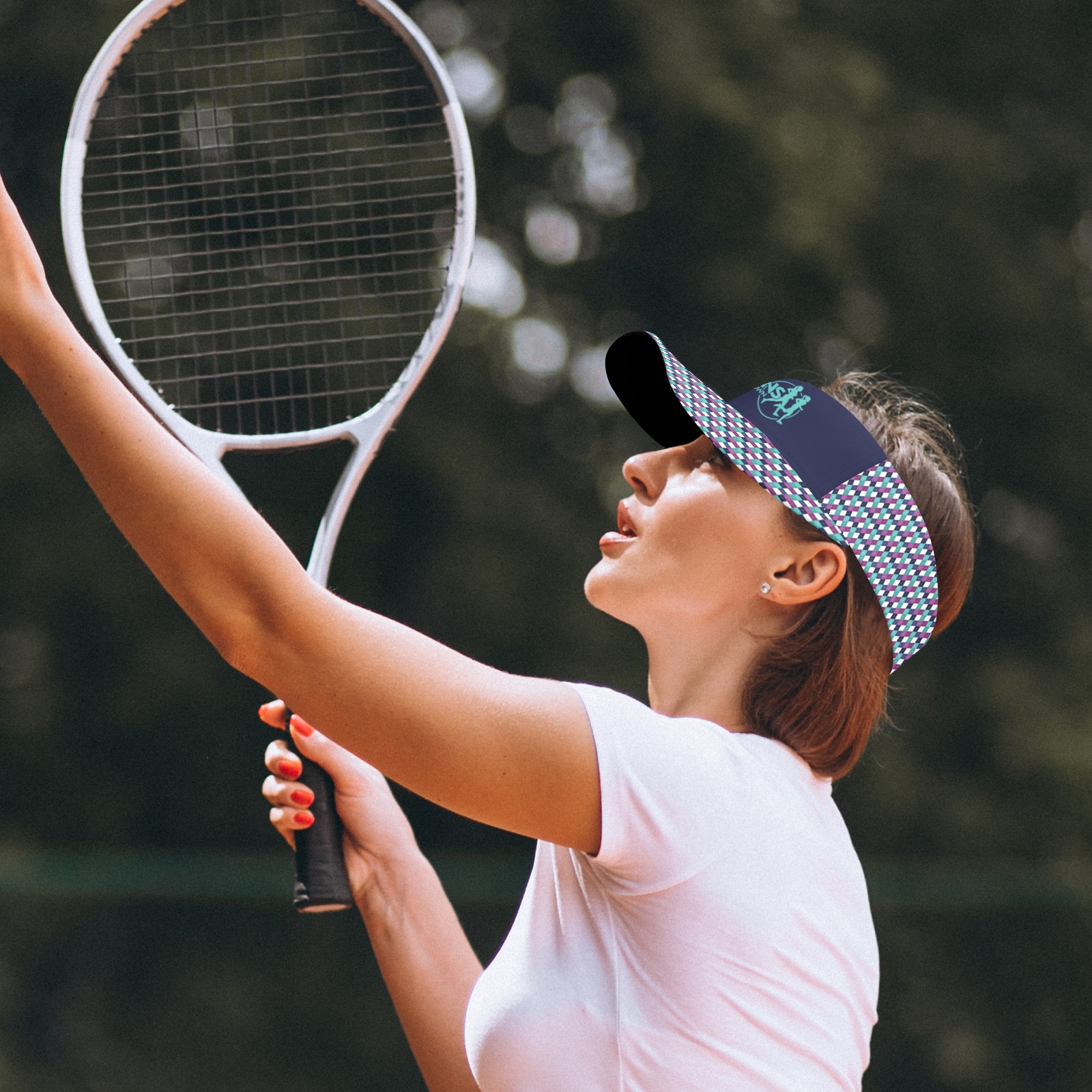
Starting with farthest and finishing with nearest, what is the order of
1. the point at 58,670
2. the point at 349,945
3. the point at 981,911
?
the point at 58,670 < the point at 349,945 < the point at 981,911

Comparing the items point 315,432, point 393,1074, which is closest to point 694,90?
point 393,1074

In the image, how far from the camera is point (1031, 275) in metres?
8.64

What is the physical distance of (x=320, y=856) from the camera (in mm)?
A: 2154

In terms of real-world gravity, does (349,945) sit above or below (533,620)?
below

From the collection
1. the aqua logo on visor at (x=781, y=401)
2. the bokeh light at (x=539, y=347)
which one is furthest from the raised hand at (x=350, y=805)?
the bokeh light at (x=539, y=347)

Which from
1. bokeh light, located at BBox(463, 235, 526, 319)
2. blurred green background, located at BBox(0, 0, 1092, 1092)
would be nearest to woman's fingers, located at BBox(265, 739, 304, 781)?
blurred green background, located at BBox(0, 0, 1092, 1092)

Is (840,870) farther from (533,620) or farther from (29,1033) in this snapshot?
(29,1033)

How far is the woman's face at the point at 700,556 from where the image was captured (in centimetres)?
182

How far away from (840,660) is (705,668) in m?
0.15

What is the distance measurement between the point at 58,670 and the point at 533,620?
8.23 feet

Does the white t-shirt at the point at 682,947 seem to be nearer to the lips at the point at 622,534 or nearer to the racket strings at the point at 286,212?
the lips at the point at 622,534

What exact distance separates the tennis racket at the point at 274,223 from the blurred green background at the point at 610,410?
1.37 metres

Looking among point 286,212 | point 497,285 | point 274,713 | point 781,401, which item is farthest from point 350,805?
point 497,285

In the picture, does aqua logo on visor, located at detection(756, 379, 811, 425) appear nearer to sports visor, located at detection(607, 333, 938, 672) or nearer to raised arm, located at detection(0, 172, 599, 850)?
sports visor, located at detection(607, 333, 938, 672)
